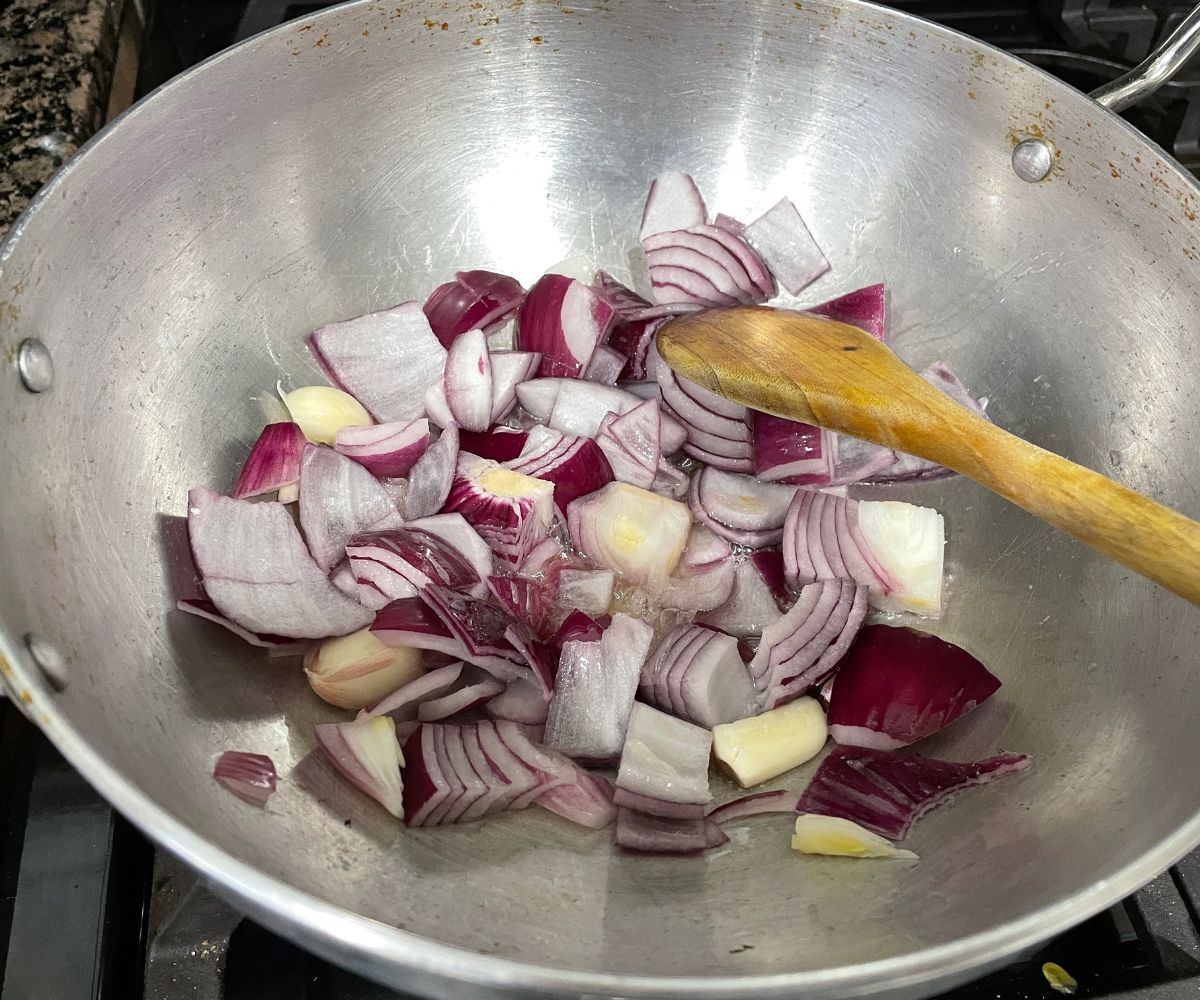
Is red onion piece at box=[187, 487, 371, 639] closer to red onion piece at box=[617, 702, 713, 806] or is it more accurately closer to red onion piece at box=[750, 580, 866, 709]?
red onion piece at box=[617, 702, 713, 806]

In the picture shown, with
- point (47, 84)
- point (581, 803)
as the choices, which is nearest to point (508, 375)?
point (581, 803)

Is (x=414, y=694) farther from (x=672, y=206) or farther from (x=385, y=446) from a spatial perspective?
(x=672, y=206)

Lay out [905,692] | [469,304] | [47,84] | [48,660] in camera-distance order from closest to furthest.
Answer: [48,660]
[905,692]
[469,304]
[47,84]

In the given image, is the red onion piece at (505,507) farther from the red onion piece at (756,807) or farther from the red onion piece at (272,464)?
the red onion piece at (756,807)

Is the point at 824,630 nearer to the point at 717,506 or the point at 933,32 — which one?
the point at 717,506

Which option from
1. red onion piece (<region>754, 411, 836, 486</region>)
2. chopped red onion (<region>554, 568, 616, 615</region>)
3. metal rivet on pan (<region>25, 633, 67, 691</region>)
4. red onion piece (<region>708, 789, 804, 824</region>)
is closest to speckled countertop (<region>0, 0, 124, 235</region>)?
metal rivet on pan (<region>25, 633, 67, 691</region>)
